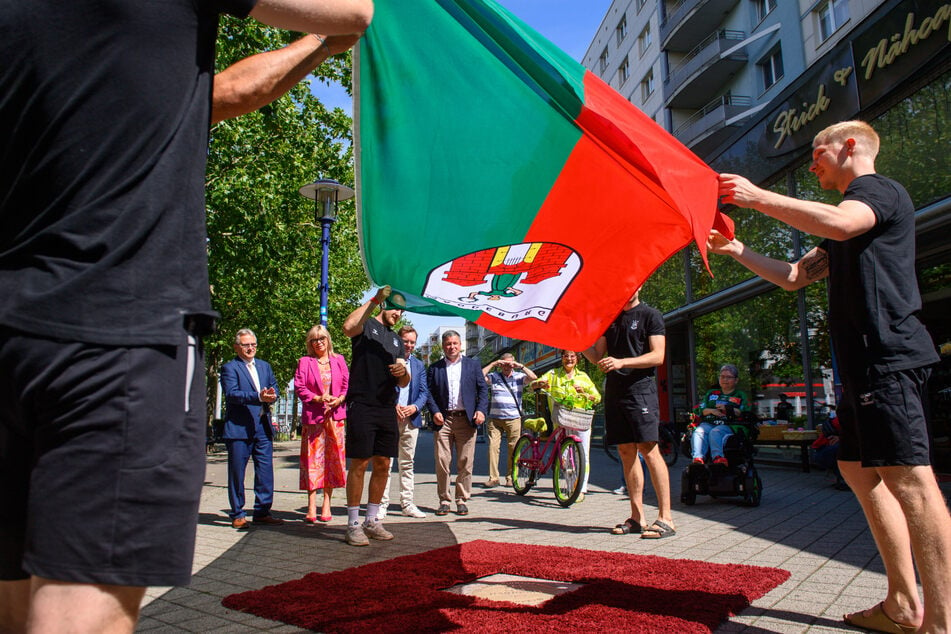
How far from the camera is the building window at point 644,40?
3127cm

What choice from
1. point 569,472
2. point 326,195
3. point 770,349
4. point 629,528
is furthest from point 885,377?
point 770,349

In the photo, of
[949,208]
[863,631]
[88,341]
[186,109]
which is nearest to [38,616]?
[88,341]

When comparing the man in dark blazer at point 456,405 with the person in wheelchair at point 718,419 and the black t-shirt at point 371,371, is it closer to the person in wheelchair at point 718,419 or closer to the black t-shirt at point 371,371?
the black t-shirt at point 371,371

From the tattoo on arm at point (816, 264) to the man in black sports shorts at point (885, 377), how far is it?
0.20 meters

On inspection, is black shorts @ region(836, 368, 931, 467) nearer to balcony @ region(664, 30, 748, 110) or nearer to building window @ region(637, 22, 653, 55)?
balcony @ region(664, 30, 748, 110)

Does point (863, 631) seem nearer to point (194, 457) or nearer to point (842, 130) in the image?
point (842, 130)

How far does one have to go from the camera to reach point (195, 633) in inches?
134

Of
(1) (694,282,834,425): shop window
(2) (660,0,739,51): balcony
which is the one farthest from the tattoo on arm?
(2) (660,0,739,51): balcony

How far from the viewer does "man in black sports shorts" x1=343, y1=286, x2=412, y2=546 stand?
602 cm

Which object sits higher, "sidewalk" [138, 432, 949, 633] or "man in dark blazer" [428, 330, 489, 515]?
"man in dark blazer" [428, 330, 489, 515]

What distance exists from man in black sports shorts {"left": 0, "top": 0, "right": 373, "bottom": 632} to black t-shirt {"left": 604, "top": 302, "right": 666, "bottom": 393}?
198 inches

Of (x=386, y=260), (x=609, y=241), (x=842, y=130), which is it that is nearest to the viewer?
(x=842, y=130)

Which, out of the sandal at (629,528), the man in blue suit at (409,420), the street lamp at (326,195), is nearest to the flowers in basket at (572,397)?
the man in blue suit at (409,420)

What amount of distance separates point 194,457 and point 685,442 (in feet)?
26.8
